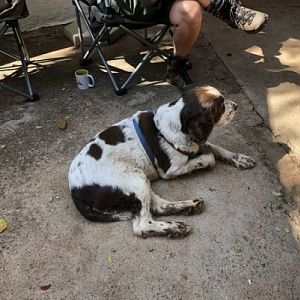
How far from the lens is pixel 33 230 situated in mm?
2645

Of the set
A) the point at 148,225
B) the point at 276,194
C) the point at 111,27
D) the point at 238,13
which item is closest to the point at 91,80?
the point at 111,27

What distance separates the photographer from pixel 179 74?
12.6ft

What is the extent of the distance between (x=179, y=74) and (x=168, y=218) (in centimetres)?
160

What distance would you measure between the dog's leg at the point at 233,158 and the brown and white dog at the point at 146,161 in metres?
0.17

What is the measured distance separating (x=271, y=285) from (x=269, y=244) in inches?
10.7

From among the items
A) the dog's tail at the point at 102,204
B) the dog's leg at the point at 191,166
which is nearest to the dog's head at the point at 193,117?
the dog's leg at the point at 191,166

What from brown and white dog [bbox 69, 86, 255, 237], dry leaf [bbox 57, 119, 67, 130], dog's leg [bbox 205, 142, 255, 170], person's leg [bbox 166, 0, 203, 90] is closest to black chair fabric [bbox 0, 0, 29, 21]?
dry leaf [bbox 57, 119, 67, 130]

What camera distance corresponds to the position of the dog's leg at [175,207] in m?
2.62

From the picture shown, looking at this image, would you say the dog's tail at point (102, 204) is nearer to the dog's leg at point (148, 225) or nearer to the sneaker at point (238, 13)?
the dog's leg at point (148, 225)

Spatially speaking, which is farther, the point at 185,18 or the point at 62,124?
the point at 62,124

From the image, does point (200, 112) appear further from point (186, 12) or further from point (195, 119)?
point (186, 12)

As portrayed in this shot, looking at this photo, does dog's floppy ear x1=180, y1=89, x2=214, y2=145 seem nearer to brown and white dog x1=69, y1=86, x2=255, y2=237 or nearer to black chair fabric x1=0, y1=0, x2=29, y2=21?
brown and white dog x1=69, y1=86, x2=255, y2=237

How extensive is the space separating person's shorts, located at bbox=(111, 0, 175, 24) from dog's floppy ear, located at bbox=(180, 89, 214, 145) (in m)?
1.09

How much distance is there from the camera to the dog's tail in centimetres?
251
